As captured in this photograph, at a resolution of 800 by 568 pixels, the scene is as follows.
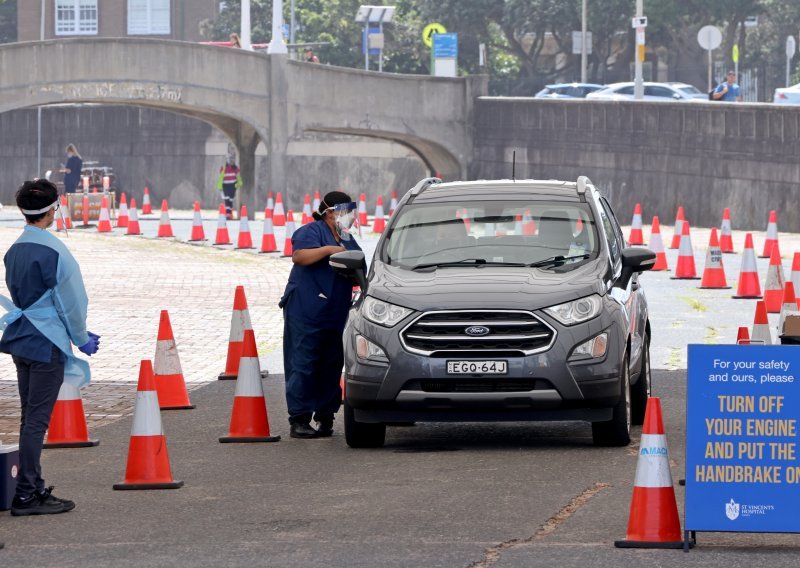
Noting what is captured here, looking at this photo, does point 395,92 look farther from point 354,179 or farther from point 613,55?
point 613,55

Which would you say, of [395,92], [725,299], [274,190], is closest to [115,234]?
[274,190]

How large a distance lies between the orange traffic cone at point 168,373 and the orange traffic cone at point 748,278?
1022 cm

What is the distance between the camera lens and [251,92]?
1832 inches

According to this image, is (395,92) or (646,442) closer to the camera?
(646,442)

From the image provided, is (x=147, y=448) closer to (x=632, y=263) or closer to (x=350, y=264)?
(x=350, y=264)

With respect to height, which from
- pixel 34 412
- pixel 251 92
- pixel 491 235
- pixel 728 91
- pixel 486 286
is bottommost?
pixel 34 412

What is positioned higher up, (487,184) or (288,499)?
(487,184)

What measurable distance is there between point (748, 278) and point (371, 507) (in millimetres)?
13823

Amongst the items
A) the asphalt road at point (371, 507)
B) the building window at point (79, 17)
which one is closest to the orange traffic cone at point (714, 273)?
the asphalt road at point (371, 507)

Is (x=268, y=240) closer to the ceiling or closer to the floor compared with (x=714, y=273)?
closer to the floor

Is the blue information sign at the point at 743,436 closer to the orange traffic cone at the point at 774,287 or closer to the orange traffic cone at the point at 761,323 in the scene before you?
the orange traffic cone at the point at 761,323

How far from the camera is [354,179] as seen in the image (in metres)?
55.6

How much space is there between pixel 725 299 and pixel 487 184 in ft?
34.2

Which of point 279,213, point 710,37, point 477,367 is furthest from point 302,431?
point 710,37
